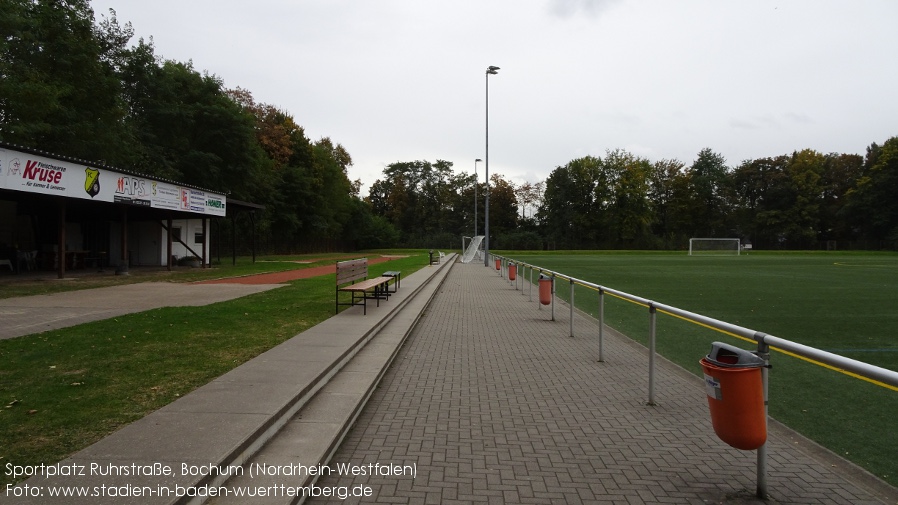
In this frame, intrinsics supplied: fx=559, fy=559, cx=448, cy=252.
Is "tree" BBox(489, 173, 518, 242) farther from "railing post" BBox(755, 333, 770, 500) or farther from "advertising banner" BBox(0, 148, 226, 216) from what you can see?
"railing post" BBox(755, 333, 770, 500)

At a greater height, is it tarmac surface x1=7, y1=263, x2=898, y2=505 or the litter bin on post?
the litter bin on post

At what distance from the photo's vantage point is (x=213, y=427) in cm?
422

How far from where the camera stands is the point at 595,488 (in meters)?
3.68

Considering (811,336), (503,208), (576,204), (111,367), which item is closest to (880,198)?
(576,204)

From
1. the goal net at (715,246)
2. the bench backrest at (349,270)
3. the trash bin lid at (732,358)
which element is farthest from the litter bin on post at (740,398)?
the goal net at (715,246)

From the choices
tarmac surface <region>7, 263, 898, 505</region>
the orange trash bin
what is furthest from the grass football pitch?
the orange trash bin

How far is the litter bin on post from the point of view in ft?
11.0

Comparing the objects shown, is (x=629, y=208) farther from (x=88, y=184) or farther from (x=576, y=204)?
(x=88, y=184)

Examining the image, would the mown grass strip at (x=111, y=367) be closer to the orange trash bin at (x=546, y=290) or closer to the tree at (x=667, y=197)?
the orange trash bin at (x=546, y=290)

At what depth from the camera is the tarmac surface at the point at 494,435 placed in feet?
12.0

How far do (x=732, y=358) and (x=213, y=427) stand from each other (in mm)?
3685

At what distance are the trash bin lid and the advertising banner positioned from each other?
696 inches

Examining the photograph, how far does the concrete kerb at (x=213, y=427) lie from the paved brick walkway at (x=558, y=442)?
2.09 ft

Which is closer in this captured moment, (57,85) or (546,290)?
(546,290)
